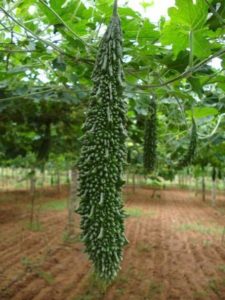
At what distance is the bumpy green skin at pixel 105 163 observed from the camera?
1789 mm

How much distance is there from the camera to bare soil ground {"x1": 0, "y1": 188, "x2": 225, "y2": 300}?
643 centimetres

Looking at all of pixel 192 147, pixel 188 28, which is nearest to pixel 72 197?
pixel 192 147

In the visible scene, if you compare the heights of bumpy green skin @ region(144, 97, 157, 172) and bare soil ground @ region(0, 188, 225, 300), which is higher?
bumpy green skin @ region(144, 97, 157, 172)

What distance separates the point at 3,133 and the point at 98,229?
592cm

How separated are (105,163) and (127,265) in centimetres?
677

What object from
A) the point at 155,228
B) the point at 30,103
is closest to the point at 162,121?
the point at 30,103

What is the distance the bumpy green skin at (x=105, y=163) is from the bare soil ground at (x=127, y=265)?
1.77 metres

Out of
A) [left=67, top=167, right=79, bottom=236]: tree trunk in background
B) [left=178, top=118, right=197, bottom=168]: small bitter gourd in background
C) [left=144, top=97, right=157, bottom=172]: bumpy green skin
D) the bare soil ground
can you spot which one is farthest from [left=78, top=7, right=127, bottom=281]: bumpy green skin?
[left=67, top=167, right=79, bottom=236]: tree trunk in background

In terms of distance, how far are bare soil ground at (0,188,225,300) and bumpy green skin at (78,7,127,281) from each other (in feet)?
5.80

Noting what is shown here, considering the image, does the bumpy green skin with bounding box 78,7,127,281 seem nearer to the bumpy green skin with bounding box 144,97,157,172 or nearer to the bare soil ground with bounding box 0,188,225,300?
the bumpy green skin with bounding box 144,97,157,172

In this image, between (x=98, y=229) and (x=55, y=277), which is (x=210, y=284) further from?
(x=98, y=229)

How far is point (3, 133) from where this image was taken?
7.40 meters

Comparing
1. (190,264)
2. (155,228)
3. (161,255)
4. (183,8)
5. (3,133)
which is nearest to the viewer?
(183,8)

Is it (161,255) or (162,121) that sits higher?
(162,121)
